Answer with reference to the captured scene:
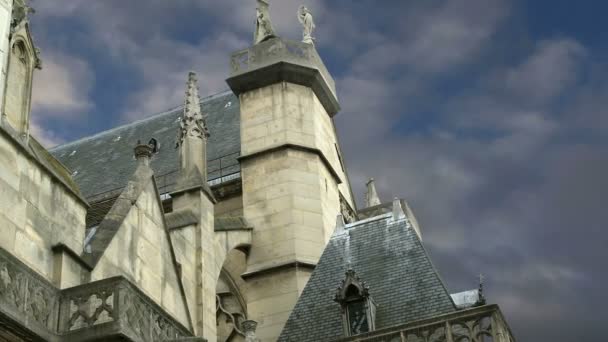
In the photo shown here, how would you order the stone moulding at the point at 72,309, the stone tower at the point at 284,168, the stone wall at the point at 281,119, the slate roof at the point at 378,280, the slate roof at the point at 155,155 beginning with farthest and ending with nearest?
the slate roof at the point at 155,155
the stone wall at the point at 281,119
the stone tower at the point at 284,168
the slate roof at the point at 378,280
the stone moulding at the point at 72,309

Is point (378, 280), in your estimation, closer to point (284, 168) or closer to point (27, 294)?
point (284, 168)

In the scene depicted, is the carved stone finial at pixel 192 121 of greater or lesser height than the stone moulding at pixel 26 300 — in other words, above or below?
above

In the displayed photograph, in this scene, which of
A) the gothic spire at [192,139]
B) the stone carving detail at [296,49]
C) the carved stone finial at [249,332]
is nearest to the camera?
the carved stone finial at [249,332]

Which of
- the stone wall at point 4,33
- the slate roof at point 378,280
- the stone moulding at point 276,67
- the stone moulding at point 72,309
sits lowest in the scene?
the stone moulding at point 72,309

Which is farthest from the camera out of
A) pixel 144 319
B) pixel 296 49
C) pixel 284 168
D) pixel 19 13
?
pixel 296 49

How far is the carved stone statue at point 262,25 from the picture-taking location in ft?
69.6

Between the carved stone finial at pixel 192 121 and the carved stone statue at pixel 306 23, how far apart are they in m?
4.14

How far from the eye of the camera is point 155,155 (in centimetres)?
2394

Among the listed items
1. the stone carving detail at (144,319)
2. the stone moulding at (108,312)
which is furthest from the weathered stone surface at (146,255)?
the stone moulding at (108,312)

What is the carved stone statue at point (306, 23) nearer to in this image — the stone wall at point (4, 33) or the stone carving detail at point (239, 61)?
the stone carving detail at point (239, 61)

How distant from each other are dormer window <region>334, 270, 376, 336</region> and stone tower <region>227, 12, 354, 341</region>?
2.74 m

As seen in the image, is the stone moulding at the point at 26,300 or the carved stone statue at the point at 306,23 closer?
the stone moulding at the point at 26,300

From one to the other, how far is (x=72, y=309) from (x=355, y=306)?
19.2 ft

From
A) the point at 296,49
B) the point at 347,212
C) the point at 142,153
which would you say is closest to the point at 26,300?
the point at 142,153
